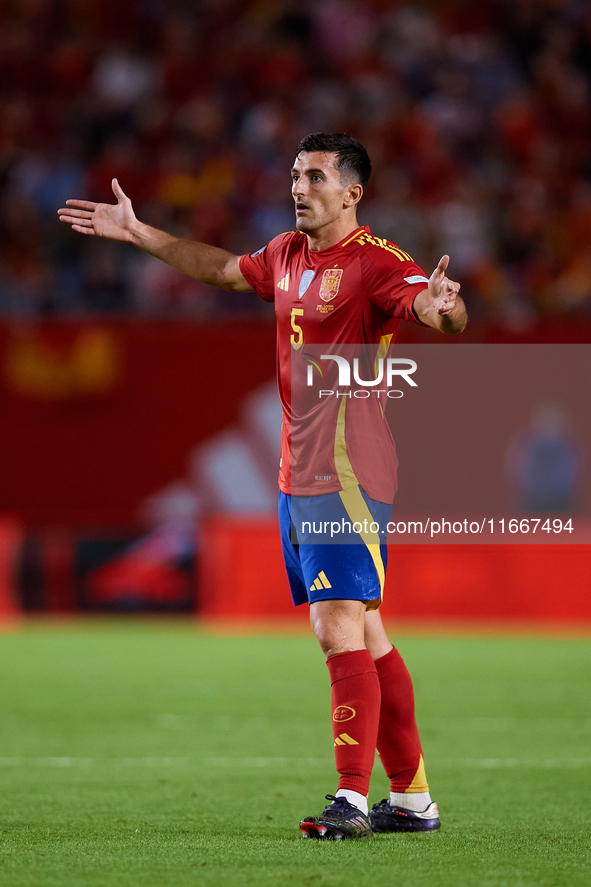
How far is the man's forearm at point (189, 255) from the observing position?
16.3 ft

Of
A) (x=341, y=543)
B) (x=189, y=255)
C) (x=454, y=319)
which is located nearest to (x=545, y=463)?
(x=189, y=255)

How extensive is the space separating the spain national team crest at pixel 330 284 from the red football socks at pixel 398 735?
1.35m

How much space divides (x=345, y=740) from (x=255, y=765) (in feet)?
6.45

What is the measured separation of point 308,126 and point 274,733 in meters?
10.9

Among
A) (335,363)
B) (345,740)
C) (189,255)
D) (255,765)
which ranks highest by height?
(189,255)

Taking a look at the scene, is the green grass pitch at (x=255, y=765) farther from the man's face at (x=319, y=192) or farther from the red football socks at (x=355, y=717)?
the man's face at (x=319, y=192)

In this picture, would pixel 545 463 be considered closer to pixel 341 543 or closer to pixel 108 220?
pixel 108 220

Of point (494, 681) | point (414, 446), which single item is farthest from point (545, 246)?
point (494, 681)

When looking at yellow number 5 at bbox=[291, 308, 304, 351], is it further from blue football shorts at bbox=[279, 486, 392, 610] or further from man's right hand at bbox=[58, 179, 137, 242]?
man's right hand at bbox=[58, 179, 137, 242]

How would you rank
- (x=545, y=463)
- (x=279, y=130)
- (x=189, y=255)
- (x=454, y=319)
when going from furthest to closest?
(x=279, y=130), (x=545, y=463), (x=189, y=255), (x=454, y=319)

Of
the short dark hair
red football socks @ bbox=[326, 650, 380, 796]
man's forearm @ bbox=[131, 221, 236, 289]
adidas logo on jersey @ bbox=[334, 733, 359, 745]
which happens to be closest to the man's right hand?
man's forearm @ bbox=[131, 221, 236, 289]

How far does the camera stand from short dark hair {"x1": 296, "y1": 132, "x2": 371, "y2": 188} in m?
4.61

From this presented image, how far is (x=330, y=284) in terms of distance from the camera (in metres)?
4.50

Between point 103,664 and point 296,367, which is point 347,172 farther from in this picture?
point 103,664
